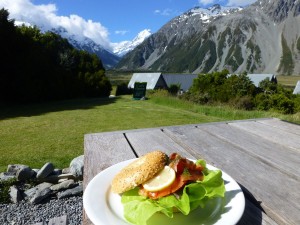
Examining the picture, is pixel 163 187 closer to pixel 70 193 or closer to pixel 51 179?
pixel 70 193

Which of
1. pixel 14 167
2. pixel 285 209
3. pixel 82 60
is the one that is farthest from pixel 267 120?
pixel 82 60

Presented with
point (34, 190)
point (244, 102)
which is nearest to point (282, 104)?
point (244, 102)

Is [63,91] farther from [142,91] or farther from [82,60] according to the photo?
[142,91]

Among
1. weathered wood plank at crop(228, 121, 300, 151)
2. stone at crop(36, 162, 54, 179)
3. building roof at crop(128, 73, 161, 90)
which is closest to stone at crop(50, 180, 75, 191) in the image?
stone at crop(36, 162, 54, 179)

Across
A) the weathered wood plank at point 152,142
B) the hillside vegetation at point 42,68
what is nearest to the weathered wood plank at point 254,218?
the weathered wood plank at point 152,142

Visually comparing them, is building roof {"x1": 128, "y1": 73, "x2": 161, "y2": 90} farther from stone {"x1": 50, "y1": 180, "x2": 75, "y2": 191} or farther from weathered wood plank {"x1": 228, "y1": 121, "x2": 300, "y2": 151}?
weathered wood plank {"x1": 228, "y1": 121, "x2": 300, "y2": 151}

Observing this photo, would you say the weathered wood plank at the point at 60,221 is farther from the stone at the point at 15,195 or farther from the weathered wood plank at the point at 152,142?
the stone at the point at 15,195

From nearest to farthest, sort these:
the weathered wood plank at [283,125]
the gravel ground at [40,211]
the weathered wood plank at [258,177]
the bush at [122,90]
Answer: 1. the weathered wood plank at [258,177]
2. the weathered wood plank at [283,125]
3. the gravel ground at [40,211]
4. the bush at [122,90]
